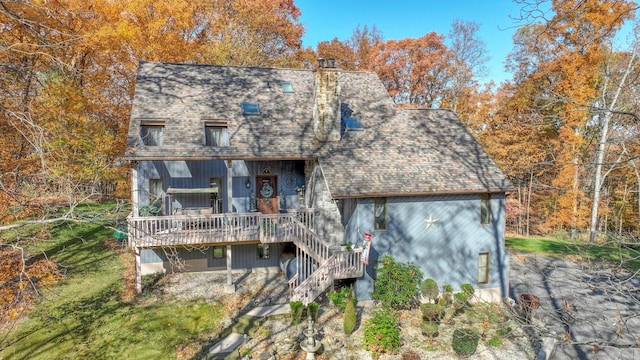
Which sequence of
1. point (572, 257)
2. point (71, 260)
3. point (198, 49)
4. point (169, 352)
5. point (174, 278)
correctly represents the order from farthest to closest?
point (198, 49), point (572, 257), point (71, 260), point (174, 278), point (169, 352)

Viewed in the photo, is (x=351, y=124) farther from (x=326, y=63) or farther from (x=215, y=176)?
(x=215, y=176)

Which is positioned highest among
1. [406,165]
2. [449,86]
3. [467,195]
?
[449,86]

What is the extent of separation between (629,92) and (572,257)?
17.0 meters

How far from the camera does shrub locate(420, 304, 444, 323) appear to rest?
13.2 metres

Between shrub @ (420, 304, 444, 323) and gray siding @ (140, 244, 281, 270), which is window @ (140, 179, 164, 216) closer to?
gray siding @ (140, 244, 281, 270)

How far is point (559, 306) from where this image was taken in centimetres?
1566

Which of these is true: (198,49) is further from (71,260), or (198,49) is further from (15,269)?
(15,269)

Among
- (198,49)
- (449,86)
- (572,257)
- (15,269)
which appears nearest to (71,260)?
(15,269)

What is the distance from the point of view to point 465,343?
11.7m

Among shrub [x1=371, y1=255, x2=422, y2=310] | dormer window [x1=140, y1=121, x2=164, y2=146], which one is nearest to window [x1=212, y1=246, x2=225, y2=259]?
dormer window [x1=140, y1=121, x2=164, y2=146]

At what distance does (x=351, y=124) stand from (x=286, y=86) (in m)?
4.37

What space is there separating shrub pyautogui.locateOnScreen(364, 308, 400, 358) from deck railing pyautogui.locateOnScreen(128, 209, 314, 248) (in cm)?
497

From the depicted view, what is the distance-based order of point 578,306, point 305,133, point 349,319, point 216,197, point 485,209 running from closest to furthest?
point 349,319
point 578,306
point 485,209
point 305,133
point 216,197

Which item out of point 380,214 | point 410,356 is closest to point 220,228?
point 380,214
